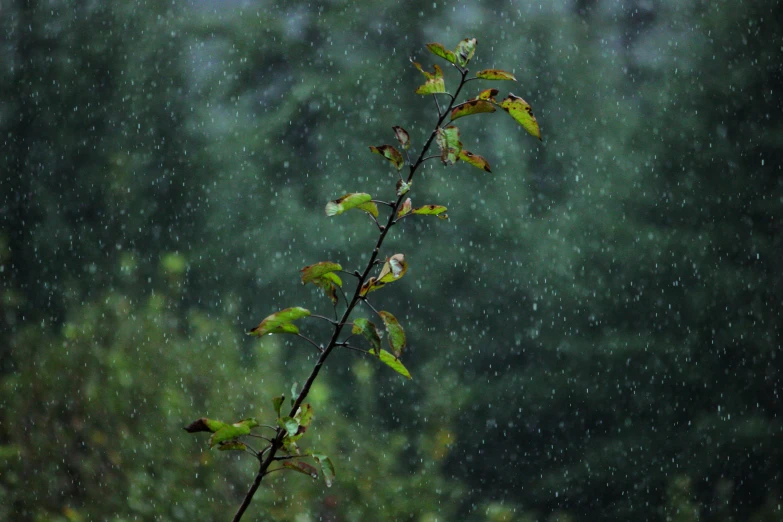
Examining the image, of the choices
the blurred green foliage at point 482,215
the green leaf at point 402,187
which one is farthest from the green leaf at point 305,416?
the blurred green foliage at point 482,215

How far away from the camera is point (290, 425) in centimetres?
43

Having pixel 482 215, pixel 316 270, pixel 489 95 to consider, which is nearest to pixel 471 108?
pixel 489 95

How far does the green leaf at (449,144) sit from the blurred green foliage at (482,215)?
110 inches

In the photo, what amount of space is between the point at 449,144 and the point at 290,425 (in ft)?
0.53

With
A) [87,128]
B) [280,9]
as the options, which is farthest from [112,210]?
[280,9]

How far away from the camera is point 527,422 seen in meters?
3.59

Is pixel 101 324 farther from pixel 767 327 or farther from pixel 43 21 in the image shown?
pixel 767 327

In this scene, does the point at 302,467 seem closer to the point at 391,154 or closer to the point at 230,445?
the point at 230,445

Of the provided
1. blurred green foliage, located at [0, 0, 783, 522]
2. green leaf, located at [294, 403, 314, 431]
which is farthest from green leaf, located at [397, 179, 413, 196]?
blurred green foliage, located at [0, 0, 783, 522]

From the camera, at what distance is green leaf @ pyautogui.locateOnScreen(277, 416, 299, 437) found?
1.41 ft

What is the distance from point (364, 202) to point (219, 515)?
2.07 meters

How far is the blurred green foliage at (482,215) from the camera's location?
3443mm

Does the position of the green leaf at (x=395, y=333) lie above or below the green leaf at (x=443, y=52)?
below

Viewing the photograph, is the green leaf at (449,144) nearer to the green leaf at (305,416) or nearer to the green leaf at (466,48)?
the green leaf at (466,48)
